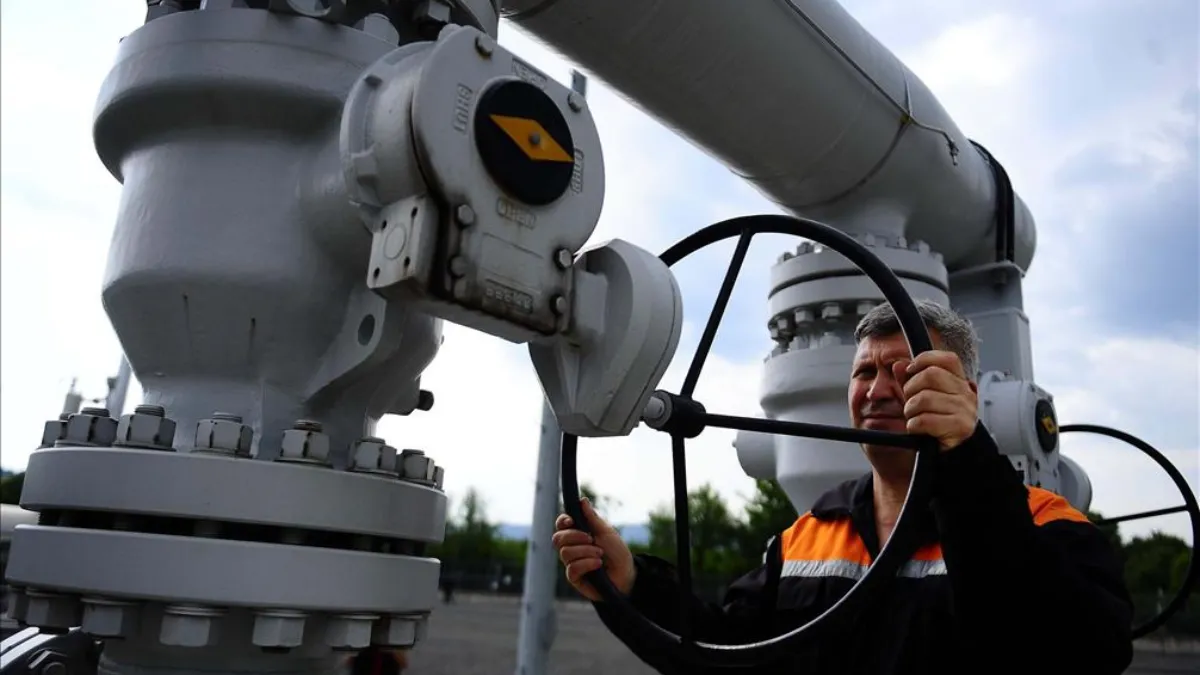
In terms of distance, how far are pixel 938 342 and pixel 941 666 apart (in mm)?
370

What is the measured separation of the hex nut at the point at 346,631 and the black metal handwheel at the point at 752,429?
0.26 meters

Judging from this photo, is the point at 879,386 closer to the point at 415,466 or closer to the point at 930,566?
the point at 930,566

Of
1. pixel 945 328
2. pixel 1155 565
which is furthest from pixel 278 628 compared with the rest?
pixel 1155 565

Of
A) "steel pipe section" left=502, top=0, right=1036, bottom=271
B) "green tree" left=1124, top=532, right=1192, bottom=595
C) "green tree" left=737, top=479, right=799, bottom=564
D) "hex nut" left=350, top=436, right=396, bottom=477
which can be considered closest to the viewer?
"hex nut" left=350, top=436, right=396, bottom=477

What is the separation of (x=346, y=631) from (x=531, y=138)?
47cm

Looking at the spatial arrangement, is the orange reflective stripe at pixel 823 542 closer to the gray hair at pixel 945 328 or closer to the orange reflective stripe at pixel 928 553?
the orange reflective stripe at pixel 928 553

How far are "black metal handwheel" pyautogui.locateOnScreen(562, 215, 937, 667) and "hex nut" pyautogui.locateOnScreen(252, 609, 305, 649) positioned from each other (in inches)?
12.3

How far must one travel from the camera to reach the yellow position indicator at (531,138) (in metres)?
0.76

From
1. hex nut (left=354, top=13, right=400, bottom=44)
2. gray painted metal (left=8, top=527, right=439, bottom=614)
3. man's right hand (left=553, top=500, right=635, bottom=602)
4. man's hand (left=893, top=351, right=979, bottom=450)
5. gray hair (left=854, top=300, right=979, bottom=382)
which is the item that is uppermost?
hex nut (left=354, top=13, right=400, bottom=44)

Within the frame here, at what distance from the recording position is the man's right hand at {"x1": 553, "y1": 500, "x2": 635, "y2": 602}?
1.03 m

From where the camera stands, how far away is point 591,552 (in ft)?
3.37

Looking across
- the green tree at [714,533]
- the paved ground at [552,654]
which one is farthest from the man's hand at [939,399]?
the green tree at [714,533]

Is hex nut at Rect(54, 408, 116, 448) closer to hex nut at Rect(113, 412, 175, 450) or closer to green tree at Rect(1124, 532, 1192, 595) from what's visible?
hex nut at Rect(113, 412, 175, 450)

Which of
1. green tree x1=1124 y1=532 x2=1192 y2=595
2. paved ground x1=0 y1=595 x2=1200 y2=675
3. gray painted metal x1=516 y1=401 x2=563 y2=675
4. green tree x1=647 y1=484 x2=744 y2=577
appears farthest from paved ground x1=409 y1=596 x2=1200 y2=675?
green tree x1=647 y1=484 x2=744 y2=577
